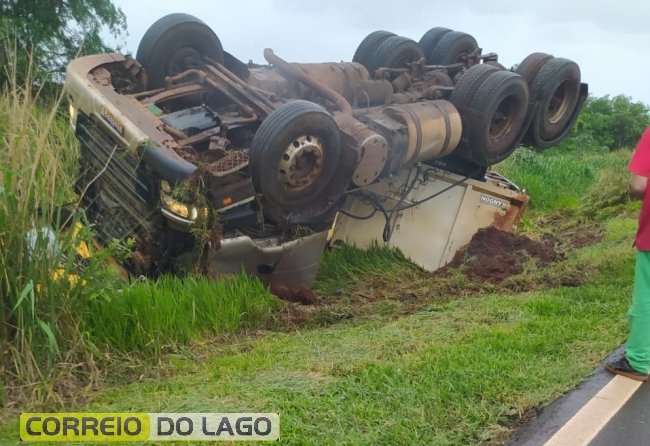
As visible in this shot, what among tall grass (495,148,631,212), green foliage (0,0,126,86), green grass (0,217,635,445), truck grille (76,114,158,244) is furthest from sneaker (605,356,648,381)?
green foliage (0,0,126,86)

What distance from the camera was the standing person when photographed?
418 centimetres

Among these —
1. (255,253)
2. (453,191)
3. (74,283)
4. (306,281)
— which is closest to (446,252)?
(453,191)

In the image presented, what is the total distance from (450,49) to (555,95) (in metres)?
1.27

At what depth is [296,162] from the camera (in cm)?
553

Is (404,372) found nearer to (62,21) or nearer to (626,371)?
(626,371)

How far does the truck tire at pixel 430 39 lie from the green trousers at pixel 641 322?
499 cm

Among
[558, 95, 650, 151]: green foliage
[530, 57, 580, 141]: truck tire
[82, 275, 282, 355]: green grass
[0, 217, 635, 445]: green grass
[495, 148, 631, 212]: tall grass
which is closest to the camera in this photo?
[0, 217, 635, 445]: green grass

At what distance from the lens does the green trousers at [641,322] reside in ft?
13.7

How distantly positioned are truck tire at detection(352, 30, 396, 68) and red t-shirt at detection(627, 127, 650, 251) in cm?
438

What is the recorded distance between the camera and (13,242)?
152 inches

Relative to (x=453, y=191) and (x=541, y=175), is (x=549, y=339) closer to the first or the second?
(x=453, y=191)

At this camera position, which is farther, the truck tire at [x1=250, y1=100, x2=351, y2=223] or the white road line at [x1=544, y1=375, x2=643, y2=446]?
the truck tire at [x1=250, y1=100, x2=351, y2=223]

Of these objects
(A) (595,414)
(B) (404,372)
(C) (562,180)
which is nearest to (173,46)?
(B) (404,372)

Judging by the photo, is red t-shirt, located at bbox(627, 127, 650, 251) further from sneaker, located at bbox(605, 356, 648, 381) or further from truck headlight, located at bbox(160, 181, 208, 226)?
truck headlight, located at bbox(160, 181, 208, 226)
